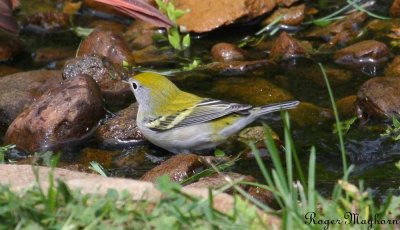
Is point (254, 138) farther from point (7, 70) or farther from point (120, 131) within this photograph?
point (7, 70)

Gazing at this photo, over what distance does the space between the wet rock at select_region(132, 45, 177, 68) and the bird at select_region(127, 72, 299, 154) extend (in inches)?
64.5

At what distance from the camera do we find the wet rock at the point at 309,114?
7.30 meters

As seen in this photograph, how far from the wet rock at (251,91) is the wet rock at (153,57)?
88cm

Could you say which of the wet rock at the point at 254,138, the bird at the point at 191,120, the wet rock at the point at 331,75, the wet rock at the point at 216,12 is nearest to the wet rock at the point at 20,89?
the bird at the point at 191,120

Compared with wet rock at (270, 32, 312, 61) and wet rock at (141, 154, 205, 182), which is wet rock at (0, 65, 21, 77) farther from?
wet rock at (141, 154, 205, 182)

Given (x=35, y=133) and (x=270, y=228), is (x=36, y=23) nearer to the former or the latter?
(x=35, y=133)

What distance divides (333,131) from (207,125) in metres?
0.99

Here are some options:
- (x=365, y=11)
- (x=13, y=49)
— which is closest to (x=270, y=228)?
(x=365, y=11)

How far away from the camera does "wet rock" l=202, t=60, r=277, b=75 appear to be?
330 inches

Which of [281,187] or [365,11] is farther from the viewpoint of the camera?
[365,11]

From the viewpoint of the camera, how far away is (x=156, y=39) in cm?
951

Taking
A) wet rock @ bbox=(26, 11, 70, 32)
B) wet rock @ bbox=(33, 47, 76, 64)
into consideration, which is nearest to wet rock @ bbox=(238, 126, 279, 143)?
wet rock @ bbox=(33, 47, 76, 64)

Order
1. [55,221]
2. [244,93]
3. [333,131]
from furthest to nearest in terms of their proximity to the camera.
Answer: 1. [244,93]
2. [333,131]
3. [55,221]

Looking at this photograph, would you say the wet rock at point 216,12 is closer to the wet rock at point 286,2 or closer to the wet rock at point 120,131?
the wet rock at point 286,2
